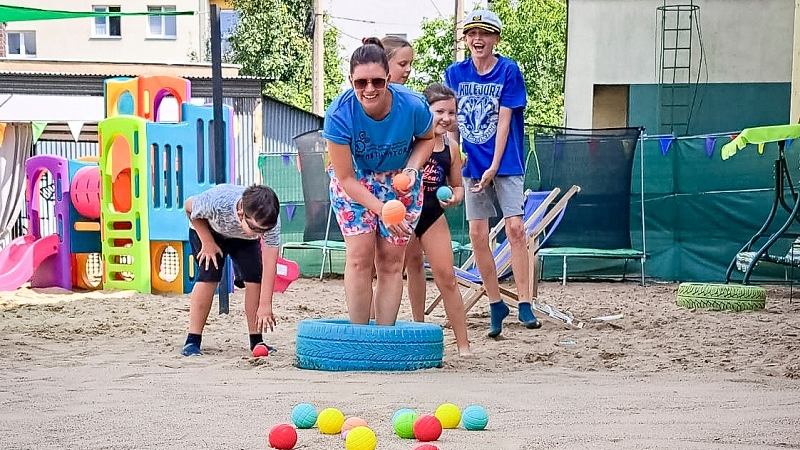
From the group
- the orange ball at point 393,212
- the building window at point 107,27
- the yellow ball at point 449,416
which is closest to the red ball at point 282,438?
the yellow ball at point 449,416

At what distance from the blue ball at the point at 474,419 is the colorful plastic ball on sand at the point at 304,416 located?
1.72 feet

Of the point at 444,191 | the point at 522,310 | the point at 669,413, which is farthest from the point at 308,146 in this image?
the point at 669,413

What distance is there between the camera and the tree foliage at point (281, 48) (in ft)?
108

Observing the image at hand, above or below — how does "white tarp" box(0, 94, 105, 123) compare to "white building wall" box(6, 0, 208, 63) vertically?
below

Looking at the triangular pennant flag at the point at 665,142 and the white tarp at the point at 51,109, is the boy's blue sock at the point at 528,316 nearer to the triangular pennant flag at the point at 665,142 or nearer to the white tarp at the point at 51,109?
the triangular pennant flag at the point at 665,142

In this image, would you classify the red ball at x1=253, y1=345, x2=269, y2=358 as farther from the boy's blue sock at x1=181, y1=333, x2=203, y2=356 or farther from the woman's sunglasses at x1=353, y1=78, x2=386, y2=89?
the woman's sunglasses at x1=353, y1=78, x2=386, y2=89

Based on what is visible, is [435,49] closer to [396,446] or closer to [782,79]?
[782,79]

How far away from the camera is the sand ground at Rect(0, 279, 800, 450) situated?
361 centimetres

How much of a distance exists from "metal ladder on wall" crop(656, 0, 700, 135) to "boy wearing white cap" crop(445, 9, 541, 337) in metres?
12.5

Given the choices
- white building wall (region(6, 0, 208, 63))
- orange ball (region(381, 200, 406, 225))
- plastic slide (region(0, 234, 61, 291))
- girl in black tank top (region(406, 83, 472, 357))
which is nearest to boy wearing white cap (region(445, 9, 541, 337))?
girl in black tank top (region(406, 83, 472, 357))

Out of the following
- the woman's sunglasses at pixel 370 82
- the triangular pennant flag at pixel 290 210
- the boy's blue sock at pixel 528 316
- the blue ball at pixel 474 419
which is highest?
the woman's sunglasses at pixel 370 82

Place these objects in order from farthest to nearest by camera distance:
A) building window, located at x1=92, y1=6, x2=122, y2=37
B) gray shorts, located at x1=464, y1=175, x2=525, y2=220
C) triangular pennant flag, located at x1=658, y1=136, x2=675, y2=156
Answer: building window, located at x1=92, y1=6, x2=122, y2=37, triangular pennant flag, located at x1=658, y1=136, x2=675, y2=156, gray shorts, located at x1=464, y1=175, x2=525, y2=220

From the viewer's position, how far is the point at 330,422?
3.69 metres

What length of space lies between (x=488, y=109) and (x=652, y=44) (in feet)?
43.0
